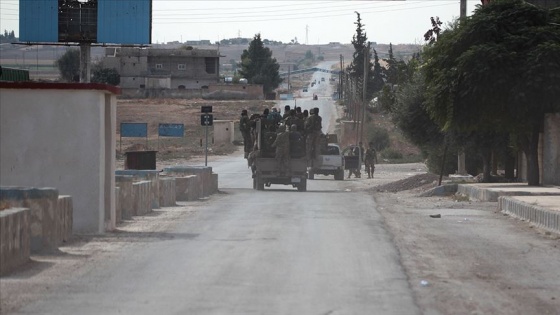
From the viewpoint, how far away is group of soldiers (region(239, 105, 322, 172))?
122 feet

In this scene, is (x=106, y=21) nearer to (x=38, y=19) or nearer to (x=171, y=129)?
(x=38, y=19)

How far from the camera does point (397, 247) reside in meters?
15.6

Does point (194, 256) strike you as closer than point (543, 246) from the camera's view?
Yes

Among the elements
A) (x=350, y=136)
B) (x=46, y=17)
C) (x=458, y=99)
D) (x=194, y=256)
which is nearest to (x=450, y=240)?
(x=194, y=256)

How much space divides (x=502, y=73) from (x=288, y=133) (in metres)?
9.75

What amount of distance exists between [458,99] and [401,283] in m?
19.0

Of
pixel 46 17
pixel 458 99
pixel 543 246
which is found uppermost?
pixel 46 17

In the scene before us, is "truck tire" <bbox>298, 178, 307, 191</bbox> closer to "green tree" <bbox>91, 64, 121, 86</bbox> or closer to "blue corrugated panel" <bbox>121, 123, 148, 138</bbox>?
"blue corrugated panel" <bbox>121, 123, 148, 138</bbox>

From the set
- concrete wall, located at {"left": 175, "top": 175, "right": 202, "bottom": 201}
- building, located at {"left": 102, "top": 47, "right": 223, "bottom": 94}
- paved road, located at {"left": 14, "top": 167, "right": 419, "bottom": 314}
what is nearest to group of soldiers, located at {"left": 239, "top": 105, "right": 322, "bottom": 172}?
concrete wall, located at {"left": 175, "top": 175, "right": 202, "bottom": 201}

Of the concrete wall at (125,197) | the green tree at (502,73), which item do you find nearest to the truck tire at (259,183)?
the green tree at (502,73)

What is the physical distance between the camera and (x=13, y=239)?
40.1ft

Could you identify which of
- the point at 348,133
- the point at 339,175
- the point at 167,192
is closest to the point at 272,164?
the point at 167,192

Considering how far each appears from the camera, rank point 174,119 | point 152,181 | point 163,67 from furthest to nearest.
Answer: point 163,67 → point 174,119 → point 152,181

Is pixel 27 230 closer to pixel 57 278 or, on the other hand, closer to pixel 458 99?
pixel 57 278
